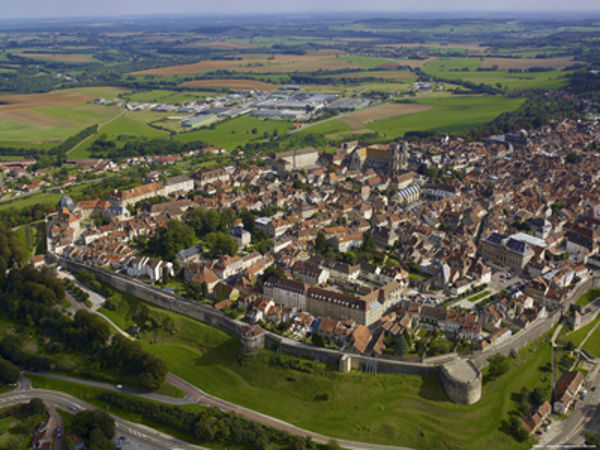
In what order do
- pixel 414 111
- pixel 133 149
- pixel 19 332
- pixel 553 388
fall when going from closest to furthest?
1. pixel 553 388
2. pixel 19 332
3. pixel 133 149
4. pixel 414 111

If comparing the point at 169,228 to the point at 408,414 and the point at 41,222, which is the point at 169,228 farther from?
the point at 408,414

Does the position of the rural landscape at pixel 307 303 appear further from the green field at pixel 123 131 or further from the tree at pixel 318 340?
the green field at pixel 123 131

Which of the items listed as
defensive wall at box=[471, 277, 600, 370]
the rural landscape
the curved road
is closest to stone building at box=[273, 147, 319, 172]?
the rural landscape

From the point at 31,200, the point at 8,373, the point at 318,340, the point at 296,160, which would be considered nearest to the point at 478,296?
the point at 318,340

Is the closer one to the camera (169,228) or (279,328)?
(279,328)

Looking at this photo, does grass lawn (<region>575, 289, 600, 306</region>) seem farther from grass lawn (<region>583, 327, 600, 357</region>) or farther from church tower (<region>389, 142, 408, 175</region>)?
church tower (<region>389, 142, 408, 175</region>)

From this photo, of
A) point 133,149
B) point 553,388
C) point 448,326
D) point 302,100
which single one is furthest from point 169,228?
point 302,100

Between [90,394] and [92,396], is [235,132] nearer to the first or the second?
[90,394]
